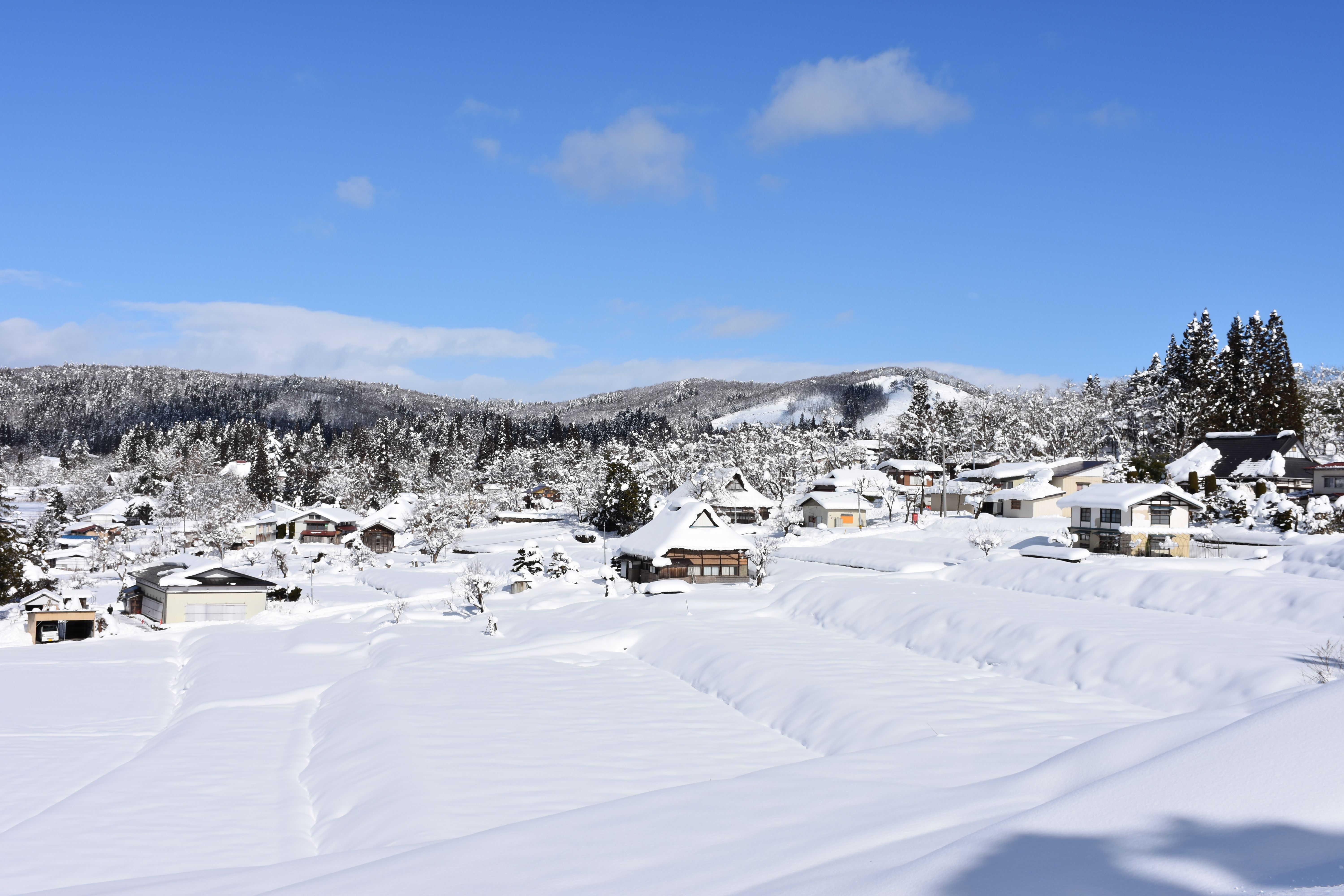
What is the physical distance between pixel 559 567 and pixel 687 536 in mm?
7435

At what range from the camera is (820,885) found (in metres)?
6.04

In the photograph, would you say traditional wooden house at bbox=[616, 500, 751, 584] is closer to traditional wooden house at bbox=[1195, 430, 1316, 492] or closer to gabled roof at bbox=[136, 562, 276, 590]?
gabled roof at bbox=[136, 562, 276, 590]

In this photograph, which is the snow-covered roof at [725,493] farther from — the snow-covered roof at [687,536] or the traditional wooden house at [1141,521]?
the traditional wooden house at [1141,521]

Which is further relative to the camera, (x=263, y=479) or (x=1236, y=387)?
(x=263, y=479)

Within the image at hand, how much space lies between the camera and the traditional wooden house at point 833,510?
61.0 metres

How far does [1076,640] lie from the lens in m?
21.8

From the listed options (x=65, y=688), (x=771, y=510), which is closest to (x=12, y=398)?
(x=771, y=510)

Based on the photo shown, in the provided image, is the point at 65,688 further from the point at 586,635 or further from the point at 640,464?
the point at 640,464

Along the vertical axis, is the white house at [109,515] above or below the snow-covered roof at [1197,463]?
below

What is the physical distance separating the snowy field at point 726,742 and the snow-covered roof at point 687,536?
10.5 ft

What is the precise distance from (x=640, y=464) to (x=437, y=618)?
61955mm

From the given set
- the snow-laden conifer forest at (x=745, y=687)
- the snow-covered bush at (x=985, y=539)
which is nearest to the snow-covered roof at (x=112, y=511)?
the snow-laden conifer forest at (x=745, y=687)

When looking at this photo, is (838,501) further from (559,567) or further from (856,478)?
(559,567)

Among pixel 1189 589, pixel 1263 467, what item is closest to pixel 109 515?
pixel 1189 589
